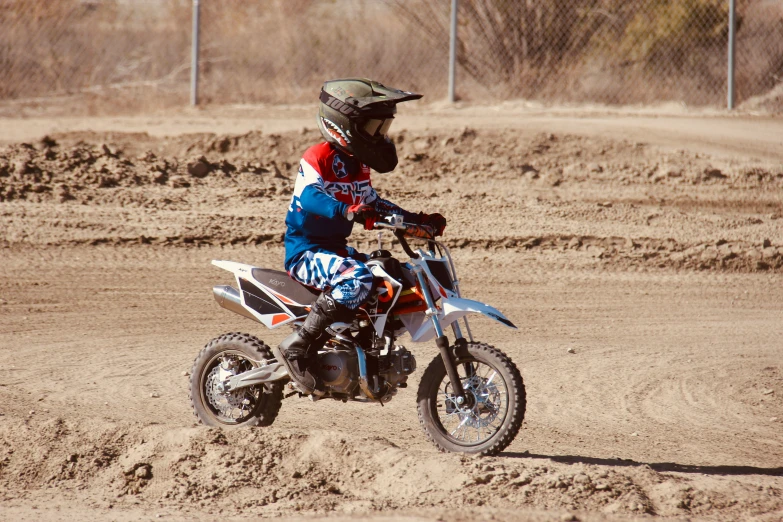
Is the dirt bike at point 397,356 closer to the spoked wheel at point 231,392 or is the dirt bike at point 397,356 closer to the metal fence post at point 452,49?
the spoked wheel at point 231,392

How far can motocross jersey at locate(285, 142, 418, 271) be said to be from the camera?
5.30 m

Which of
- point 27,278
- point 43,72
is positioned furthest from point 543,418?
point 43,72

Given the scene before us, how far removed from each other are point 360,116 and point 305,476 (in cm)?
202

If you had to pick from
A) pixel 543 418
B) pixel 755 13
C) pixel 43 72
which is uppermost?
pixel 755 13

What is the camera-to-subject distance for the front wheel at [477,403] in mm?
5137

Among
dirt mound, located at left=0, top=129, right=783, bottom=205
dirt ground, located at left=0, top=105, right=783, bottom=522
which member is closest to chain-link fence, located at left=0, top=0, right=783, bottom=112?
dirt ground, located at left=0, top=105, right=783, bottom=522

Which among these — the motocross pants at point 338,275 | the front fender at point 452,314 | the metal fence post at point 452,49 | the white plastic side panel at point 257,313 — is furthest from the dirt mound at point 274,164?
the front fender at point 452,314

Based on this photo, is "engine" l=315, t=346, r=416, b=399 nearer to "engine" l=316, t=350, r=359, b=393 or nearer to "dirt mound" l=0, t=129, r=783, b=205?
"engine" l=316, t=350, r=359, b=393

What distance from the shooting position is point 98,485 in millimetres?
5148

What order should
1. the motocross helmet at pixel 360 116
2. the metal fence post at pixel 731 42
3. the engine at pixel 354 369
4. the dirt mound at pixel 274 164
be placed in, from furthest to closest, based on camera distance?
1. the metal fence post at pixel 731 42
2. the dirt mound at pixel 274 164
3. the engine at pixel 354 369
4. the motocross helmet at pixel 360 116

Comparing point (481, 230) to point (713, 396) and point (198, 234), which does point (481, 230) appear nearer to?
point (198, 234)

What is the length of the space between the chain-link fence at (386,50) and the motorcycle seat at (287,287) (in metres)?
11.4

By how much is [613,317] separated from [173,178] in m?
6.53

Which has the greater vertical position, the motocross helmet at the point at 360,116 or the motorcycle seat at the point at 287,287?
the motocross helmet at the point at 360,116
